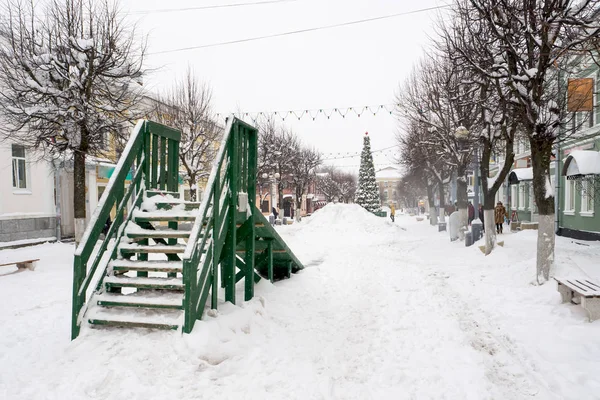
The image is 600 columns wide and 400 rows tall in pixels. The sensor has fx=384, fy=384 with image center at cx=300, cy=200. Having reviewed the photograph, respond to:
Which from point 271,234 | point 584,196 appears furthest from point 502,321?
point 584,196

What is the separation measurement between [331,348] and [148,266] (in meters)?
2.37

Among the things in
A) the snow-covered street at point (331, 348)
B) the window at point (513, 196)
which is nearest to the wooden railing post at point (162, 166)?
the snow-covered street at point (331, 348)

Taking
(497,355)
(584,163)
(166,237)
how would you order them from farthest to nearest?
(584,163), (166,237), (497,355)

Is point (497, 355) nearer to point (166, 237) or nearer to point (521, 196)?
point (166, 237)

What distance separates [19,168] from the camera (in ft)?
53.1

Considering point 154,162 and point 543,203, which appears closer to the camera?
point 154,162

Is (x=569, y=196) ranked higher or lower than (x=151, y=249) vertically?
higher

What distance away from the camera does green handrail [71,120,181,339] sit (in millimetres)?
3965

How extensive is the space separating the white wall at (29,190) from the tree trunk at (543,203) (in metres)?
16.4

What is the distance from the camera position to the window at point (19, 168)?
52.3 ft

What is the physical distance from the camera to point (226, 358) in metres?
3.86

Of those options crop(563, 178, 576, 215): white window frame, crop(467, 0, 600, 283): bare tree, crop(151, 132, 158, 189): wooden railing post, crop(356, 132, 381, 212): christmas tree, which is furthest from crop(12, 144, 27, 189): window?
crop(356, 132, 381, 212): christmas tree

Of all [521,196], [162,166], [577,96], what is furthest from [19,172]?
[521,196]

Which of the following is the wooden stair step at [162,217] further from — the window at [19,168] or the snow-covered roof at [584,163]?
the window at [19,168]
